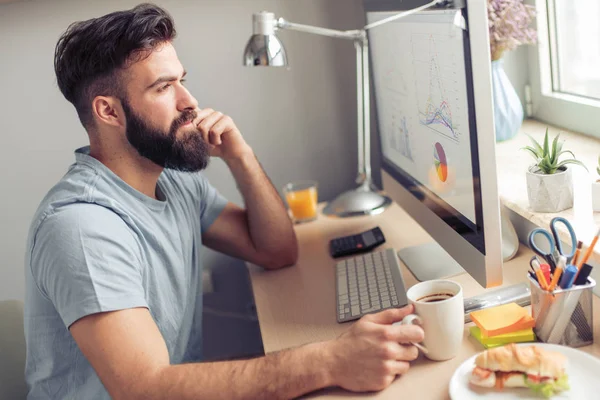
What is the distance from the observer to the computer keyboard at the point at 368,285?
1215 millimetres

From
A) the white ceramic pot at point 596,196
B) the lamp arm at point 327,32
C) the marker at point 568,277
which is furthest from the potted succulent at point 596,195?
the lamp arm at point 327,32

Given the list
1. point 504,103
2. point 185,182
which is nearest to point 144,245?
point 185,182

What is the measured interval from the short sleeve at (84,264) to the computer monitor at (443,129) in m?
0.55

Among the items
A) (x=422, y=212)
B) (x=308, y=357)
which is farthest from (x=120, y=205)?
(x=422, y=212)

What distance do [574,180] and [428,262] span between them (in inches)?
12.8

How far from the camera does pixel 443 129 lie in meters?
1.12

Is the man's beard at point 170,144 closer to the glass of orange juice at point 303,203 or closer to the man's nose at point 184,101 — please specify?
the man's nose at point 184,101

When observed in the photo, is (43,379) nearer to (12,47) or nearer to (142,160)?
(142,160)

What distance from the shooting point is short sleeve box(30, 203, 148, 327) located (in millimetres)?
1069

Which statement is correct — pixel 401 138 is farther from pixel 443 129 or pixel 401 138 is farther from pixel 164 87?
pixel 164 87

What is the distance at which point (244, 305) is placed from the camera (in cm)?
208

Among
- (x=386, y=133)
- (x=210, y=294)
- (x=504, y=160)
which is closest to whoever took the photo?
(x=504, y=160)

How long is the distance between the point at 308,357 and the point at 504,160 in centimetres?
76

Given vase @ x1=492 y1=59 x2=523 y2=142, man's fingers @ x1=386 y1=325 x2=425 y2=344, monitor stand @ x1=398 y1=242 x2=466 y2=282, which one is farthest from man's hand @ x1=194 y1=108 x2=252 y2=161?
man's fingers @ x1=386 y1=325 x2=425 y2=344
